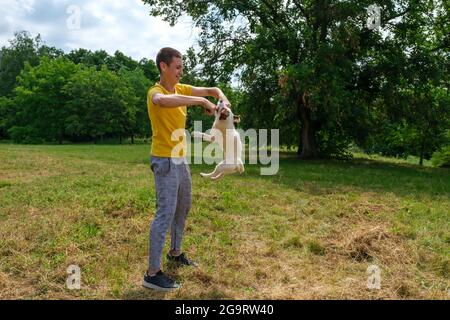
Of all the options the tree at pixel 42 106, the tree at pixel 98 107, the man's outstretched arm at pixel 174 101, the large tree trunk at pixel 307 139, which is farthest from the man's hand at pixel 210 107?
the tree at pixel 42 106

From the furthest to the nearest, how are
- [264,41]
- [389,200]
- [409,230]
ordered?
[264,41] → [389,200] → [409,230]

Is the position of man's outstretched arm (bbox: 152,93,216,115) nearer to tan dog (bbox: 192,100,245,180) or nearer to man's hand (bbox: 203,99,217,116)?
man's hand (bbox: 203,99,217,116)

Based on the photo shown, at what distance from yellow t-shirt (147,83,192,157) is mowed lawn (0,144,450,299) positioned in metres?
1.26

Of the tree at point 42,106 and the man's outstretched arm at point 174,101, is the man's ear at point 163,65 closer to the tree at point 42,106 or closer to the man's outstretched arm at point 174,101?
the man's outstretched arm at point 174,101

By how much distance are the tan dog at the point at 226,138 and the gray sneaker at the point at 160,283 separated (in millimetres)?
1070

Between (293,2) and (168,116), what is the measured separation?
56.4ft

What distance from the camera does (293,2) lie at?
19438mm

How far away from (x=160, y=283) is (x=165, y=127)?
55.6 inches

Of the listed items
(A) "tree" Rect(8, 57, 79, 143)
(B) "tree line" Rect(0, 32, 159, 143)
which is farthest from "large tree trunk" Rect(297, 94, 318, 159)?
(A) "tree" Rect(8, 57, 79, 143)

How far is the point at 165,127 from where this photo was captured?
13.0 feet

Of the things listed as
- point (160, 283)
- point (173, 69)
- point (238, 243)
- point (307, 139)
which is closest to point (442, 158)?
point (307, 139)

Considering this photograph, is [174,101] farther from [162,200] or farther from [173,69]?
[162,200]

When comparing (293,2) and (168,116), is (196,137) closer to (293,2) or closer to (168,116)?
(168,116)
